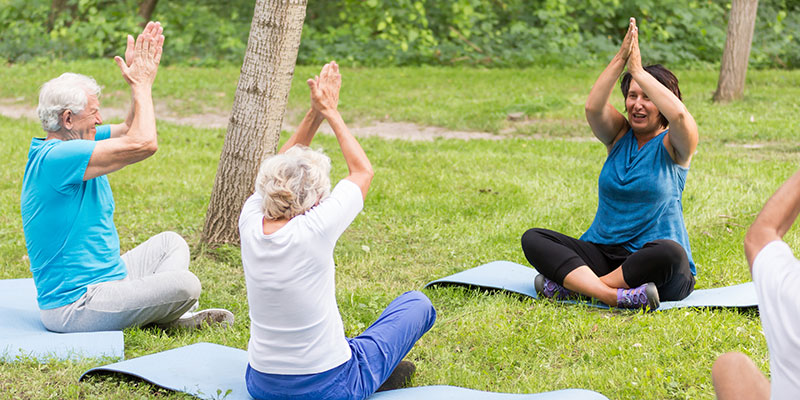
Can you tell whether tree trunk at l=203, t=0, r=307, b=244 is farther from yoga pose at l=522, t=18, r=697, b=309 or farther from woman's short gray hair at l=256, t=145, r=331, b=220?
woman's short gray hair at l=256, t=145, r=331, b=220

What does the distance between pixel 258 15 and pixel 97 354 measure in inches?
102

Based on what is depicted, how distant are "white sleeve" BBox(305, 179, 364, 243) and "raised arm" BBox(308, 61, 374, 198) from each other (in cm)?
6

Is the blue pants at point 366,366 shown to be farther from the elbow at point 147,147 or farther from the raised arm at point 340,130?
the elbow at point 147,147

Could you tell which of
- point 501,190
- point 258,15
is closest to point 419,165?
point 501,190

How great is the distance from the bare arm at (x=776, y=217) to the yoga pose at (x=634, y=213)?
1.96 m

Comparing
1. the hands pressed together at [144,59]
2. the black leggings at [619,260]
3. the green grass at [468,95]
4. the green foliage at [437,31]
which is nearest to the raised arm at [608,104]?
the black leggings at [619,260]

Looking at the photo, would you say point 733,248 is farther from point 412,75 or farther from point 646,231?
point 412,75

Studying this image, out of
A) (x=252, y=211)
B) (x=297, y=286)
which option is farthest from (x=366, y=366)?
(x=252, y=211)

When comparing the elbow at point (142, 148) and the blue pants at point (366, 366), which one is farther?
the elbow at point (142, 148)

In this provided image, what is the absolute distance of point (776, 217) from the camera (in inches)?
95.2

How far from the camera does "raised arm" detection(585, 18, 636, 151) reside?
4.40m

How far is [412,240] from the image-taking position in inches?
250

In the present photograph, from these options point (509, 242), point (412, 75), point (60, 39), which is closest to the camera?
point (509, 242)

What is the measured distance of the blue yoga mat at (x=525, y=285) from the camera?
4.58m
